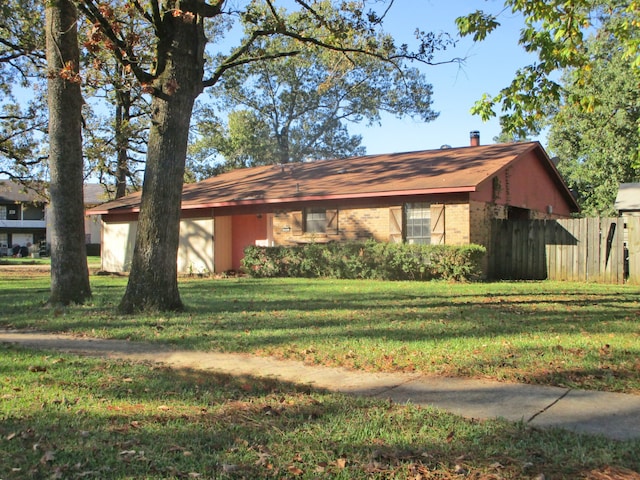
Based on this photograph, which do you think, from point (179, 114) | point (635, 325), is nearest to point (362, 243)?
point (179, 114)

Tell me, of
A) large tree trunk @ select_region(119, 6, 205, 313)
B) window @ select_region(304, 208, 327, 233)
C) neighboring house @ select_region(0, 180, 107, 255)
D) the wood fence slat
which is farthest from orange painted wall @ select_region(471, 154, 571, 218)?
neighboring house @ select_region(0, 180, 107, 255)

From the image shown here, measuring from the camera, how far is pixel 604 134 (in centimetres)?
2866

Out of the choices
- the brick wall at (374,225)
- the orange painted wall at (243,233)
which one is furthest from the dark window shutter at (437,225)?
the orange painted wall at (243,233)

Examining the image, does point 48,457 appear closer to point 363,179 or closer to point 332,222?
point 332,222

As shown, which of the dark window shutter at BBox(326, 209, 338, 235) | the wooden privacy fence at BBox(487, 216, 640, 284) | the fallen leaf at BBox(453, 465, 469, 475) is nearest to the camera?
the fallen leaf at BBox(453, 465, 469, 475)

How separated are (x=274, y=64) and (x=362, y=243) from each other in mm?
29500

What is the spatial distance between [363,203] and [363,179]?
157cm

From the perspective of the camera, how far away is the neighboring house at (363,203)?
17.8m

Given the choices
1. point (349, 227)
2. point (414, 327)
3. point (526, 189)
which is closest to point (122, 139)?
point (349, 227)

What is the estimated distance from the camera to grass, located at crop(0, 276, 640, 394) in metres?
6.12

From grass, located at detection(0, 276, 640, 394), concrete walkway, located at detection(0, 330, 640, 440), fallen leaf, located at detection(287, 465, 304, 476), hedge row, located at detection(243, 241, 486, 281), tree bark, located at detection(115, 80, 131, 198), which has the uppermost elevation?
tree bark, located at detection(115, 80, 131, 198)

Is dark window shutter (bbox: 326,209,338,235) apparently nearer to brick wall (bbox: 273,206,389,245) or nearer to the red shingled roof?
brick wall (bbox: 273,206,389,245)

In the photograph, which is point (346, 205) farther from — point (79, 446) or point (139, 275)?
point (79, 446)

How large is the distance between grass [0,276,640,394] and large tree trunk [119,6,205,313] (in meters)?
0.60
